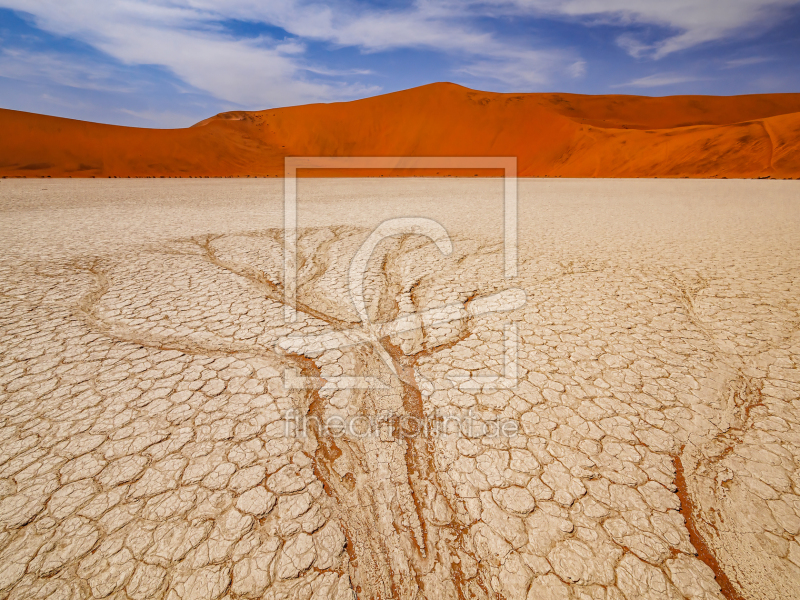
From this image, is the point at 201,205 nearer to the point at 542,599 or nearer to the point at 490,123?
the point at 542,599

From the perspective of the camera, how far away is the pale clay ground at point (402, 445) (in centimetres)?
104

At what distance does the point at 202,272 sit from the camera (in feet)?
10.9

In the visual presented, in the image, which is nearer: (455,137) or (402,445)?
(402,445)

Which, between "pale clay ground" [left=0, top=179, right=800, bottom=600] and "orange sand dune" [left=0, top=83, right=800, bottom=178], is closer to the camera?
"pale clay ground" [left=0, top=179, right=800, bottom=600]

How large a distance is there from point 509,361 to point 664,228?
4.98 m

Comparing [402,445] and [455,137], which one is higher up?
[455,137]

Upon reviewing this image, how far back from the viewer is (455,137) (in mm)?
34281

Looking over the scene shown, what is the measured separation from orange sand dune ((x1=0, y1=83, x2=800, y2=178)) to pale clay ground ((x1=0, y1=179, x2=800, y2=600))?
2304 cm

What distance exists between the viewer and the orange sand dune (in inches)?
764

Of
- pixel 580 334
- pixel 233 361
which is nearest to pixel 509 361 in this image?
pixel 580 334

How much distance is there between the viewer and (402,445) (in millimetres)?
1495

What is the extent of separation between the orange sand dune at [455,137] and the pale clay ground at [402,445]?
2304 cm

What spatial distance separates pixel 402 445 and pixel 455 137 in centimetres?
3779

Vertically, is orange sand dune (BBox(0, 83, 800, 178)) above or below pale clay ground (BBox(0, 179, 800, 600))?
above
